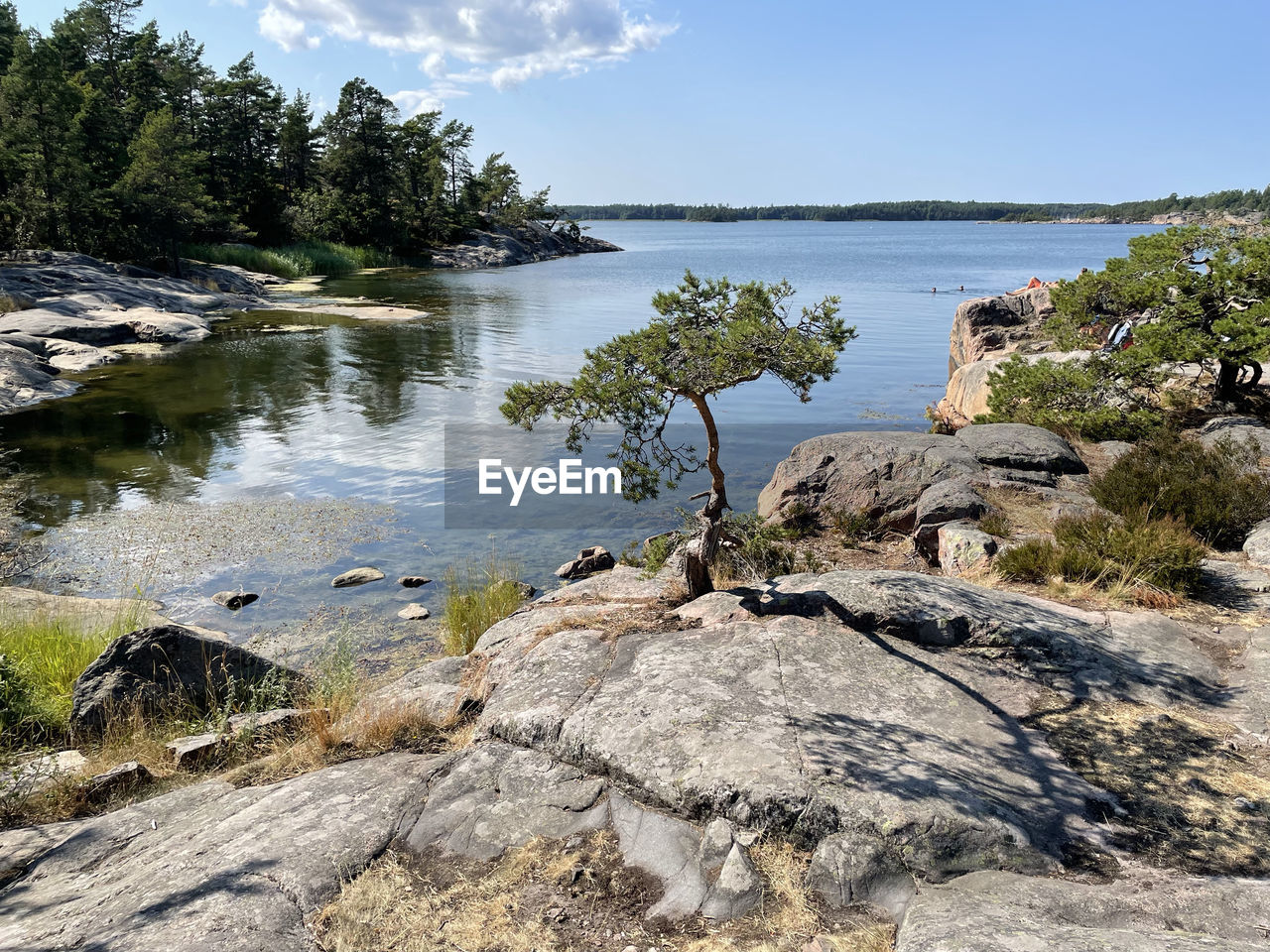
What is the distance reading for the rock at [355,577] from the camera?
39.1ft

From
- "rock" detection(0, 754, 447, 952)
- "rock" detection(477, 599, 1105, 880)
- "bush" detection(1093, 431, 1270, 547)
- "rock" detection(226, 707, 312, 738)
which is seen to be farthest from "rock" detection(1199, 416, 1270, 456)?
"rock" detection(226, 707, 312, 738)

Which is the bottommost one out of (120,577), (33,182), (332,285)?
(120,577)

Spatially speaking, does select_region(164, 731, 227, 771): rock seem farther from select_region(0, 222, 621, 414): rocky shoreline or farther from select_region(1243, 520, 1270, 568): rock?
select_region(0, 222, 621, 414): rocky shoreline

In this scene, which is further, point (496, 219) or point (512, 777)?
point (496, 219)

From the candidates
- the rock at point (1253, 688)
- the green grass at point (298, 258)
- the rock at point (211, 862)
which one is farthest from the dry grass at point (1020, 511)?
the green grass at point (298, 258)

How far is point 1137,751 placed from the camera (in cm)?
553

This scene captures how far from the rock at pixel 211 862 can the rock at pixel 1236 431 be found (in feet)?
40.7

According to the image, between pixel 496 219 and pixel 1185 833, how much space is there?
327 feet

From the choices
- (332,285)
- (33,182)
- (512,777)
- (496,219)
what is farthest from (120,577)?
(496,219)

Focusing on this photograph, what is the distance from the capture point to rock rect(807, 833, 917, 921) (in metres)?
4.29

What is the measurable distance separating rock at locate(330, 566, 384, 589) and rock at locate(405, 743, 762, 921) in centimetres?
674

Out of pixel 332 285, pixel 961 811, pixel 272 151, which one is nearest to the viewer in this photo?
pixel 961 811

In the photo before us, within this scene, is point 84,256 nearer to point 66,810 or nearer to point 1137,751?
point 66,810

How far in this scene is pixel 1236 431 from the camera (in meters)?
12.5
